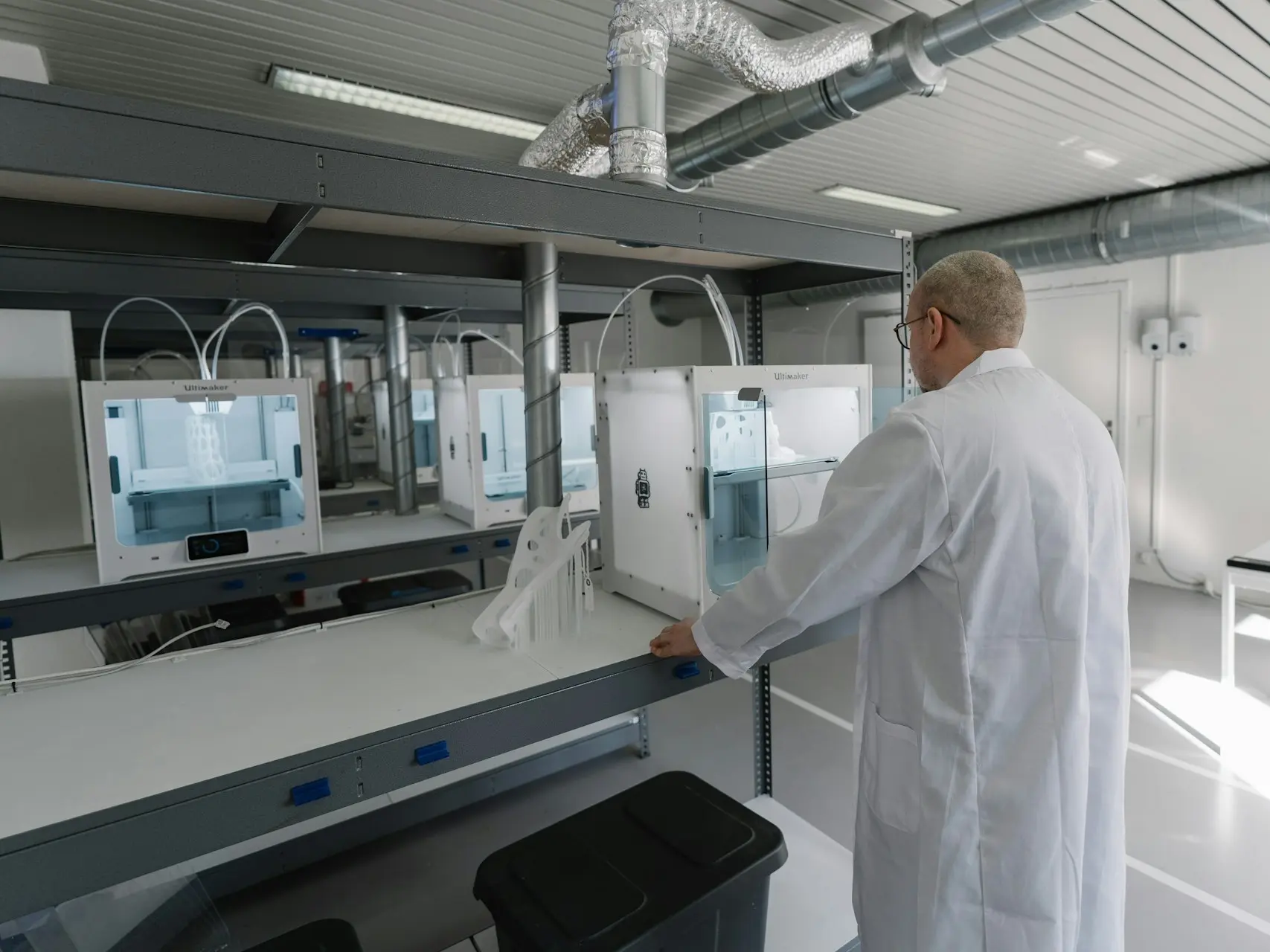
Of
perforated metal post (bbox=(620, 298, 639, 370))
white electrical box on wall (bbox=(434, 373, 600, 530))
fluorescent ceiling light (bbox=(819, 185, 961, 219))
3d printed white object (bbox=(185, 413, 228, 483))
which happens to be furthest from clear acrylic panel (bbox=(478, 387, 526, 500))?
fluorescent ceiling light (bbox=(819, 185, 961, 219))

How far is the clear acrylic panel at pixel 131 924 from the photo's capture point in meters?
1.38

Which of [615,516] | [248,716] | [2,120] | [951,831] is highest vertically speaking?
[2,120]

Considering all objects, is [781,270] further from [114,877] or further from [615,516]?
[114,877]

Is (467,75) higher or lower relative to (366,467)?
higher

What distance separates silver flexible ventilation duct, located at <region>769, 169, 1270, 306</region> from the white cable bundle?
2.38m

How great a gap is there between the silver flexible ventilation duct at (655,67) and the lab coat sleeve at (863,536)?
79 centimetres

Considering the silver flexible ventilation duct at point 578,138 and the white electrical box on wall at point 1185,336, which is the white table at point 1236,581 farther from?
the silver flexible ventilation duct at point 578,138

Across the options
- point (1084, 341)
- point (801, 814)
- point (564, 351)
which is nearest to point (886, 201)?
point (1084, 341)

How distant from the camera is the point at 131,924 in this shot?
155 cm

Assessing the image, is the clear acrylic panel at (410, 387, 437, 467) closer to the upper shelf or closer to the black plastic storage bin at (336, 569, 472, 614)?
the black plastic storage bin at (336, 569, 472, 614)

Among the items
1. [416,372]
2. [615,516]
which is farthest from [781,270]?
[416,372]

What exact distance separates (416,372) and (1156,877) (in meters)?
7.64

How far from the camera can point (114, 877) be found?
946 mm

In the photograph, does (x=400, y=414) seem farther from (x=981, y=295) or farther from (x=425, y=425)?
(x=981, y=295)
